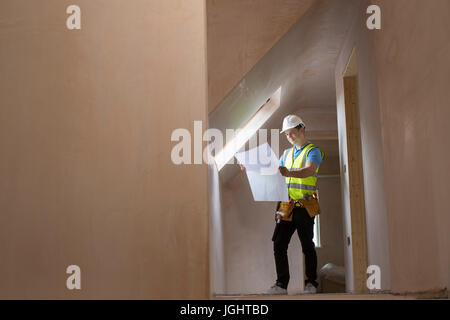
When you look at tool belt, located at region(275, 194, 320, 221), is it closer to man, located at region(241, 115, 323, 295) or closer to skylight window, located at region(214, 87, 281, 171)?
man, located at region(241, 115, 323, 295)

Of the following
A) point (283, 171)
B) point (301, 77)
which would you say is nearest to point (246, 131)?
point (301, 77)

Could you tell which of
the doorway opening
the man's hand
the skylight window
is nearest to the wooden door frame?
the doorway opening

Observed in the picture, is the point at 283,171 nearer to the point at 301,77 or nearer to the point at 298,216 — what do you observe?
the point at 298,216

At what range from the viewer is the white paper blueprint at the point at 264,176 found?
11.2 feet

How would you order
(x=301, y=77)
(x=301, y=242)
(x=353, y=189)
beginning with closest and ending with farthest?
(x=301, y=242)
(x=353, y=189)
(x=301, y=77)

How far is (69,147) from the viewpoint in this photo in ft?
6.75

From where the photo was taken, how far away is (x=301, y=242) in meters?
3.70

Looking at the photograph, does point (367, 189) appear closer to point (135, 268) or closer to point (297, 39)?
point (297, 39)

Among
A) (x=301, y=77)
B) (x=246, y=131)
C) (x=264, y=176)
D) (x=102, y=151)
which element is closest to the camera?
(x=102, y=151)

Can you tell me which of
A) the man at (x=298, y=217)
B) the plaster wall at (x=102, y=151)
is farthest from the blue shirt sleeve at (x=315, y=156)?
the plaster wall at (x=102, y=151)

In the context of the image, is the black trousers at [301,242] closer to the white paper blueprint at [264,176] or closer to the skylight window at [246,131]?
the white paper blueprint at [264,176]

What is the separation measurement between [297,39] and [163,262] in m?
2.82

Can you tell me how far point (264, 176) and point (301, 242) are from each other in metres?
0.61

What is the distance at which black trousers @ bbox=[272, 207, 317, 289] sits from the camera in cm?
366
